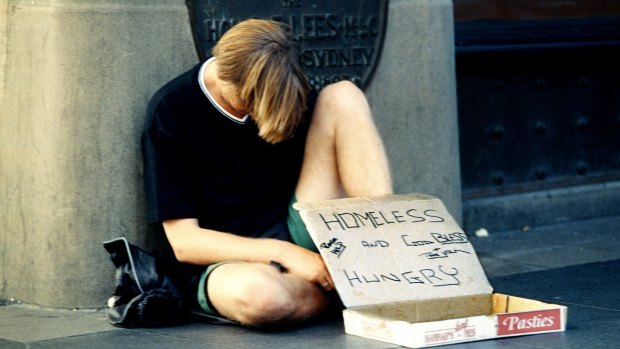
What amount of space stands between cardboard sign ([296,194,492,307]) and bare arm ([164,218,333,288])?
0.13 meters

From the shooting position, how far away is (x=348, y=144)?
4.78m

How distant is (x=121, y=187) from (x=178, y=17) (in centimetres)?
69

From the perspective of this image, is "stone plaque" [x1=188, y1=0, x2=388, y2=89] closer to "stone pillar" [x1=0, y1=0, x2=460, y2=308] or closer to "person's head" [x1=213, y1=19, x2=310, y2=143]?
"stone pillar" [x1=0, y1=0, x2=460, y2=308]

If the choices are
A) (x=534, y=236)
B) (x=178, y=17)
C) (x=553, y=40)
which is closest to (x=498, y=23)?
(x=553, y=40)

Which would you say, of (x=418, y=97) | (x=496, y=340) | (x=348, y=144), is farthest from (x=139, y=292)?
(x=418, y=97)

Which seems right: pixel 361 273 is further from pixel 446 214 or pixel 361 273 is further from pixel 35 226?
pixel 35 226

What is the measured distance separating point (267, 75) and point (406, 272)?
81 centimetres

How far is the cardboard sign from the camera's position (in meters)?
4.48

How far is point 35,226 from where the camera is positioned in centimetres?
504

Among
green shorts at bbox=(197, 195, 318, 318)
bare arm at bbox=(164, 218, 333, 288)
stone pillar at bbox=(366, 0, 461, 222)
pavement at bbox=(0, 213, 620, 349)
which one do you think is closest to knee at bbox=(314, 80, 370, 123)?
green shorts at bbox=(197, 195, 318, 318)

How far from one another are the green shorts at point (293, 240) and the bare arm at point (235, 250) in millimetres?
49

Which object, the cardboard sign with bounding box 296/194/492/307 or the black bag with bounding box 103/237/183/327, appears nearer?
the cardboard sign with bounding box 296/194/492/307

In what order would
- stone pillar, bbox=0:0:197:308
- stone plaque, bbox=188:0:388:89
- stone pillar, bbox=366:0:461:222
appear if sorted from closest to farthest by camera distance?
stone pillar, bbox=0:0:197:308 → stone plaque, bbox=188:0:388:89 → stone pillar, bbox=366:0:461:222

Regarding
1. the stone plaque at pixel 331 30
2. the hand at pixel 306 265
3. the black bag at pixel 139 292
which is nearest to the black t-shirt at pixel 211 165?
the black bag at pixel 139 292
